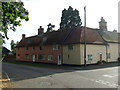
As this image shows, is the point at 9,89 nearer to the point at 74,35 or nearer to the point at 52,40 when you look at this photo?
the point at 74,35

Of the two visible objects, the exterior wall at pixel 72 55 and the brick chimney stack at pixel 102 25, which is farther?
the brick chimney stack at pixel 102 25

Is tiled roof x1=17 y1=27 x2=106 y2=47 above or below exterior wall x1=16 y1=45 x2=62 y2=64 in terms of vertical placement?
above

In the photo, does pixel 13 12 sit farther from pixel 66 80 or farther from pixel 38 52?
pixel 38 52

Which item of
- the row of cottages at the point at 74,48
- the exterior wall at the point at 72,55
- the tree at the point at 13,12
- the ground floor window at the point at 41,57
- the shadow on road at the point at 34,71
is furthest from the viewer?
the ground floor window at the point at 41,57

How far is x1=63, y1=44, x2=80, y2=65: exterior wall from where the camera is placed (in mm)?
27500

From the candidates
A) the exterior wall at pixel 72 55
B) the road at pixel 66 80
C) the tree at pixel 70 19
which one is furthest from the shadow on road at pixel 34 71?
the tree at pixel 70 19

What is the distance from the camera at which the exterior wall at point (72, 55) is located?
2750 cm

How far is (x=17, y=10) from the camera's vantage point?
21.1 ft

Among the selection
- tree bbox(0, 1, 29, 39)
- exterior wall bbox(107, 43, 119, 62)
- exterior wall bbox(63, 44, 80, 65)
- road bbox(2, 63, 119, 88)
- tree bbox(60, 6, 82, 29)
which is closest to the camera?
tree bbox(0, 1, 29, 39)

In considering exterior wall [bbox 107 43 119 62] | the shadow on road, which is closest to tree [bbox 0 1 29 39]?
the shadow on road

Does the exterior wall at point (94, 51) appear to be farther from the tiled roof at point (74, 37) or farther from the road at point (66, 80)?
the road at point (66, 80)

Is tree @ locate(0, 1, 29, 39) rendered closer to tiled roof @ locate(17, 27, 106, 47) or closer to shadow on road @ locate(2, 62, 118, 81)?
shadow on road @ locate(2, 62, 118, 81)

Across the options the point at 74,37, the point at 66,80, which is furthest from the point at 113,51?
the point at 66,80

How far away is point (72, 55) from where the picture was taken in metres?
28.6
